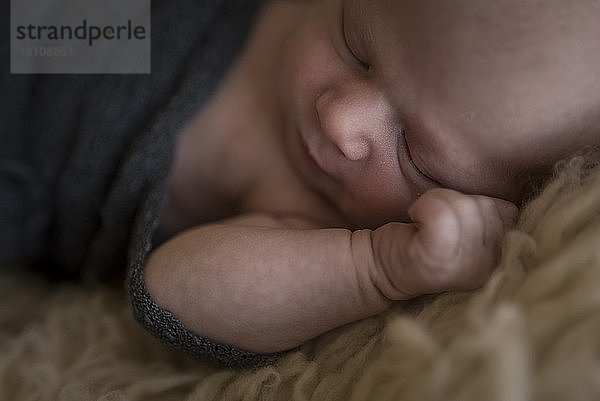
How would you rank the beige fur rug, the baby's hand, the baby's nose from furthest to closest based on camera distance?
the baby's nose < the baby's hand < the beige fur rug

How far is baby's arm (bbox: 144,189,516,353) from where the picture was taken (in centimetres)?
60

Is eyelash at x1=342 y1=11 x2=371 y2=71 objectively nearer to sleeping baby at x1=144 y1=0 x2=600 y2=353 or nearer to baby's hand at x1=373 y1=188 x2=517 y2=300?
sleeping baby at x1=144 y1=0 x2=600 y2=353

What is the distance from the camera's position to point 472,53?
0.65 metres

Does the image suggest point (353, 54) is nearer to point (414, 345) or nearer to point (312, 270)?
point (312, 270)

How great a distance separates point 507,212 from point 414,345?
0.20 m

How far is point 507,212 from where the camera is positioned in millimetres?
638

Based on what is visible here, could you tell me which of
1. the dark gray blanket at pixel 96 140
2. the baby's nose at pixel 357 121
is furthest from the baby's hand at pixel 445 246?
the dark gray blanket at pixel 96 140

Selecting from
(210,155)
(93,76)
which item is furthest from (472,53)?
(93,76)

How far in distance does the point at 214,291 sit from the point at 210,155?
276 mm

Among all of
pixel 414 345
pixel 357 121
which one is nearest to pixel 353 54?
pixel 357 121

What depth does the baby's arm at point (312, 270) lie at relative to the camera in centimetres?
60

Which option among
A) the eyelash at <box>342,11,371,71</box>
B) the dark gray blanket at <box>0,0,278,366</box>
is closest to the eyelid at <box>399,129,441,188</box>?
the eyelash at <box>342,11,371,71</box>

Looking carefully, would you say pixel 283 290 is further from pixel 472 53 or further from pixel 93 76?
pixel 93 76

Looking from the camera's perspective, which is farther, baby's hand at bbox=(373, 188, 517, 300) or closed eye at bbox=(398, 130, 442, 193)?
closed eye at bbox=(398, 130, 442, 193)
